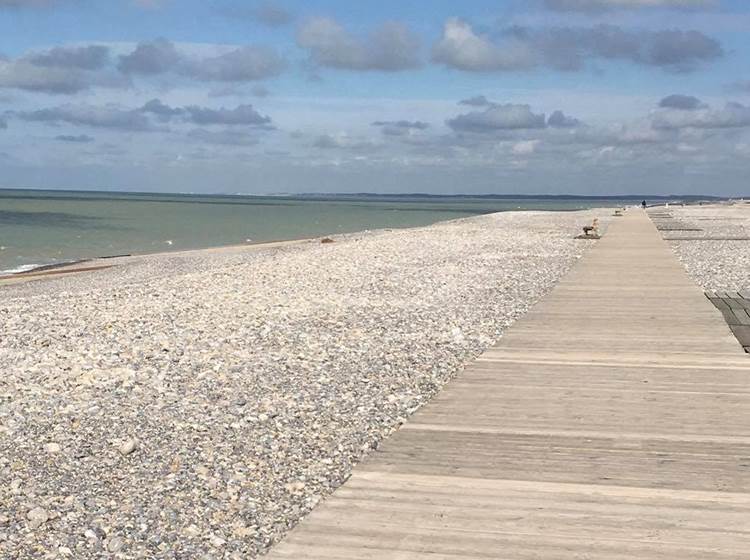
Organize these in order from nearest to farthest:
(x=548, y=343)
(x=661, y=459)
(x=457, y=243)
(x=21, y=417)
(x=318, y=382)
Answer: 1. (x=661, y=459)
2. (x=21, y=417)
3. (x=318, y=382)
4. (x=548, y=343)
5. (x=457, y=243)

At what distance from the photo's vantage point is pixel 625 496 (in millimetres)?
4965

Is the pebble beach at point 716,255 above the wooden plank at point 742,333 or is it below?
above

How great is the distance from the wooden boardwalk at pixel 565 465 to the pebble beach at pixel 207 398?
1.43ft

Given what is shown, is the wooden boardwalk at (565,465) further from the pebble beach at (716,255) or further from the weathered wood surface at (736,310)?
the pebble beach at (716,255)

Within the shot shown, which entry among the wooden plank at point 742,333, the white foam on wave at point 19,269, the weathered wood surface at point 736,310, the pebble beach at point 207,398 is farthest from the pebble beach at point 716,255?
the white foam on wave at point 19,269

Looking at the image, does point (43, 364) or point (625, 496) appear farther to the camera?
point (43, 364)

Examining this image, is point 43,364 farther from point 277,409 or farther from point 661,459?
point 661,459

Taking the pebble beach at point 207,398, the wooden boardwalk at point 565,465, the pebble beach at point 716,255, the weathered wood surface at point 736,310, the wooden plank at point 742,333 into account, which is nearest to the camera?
the wooden boardwalk at point 565,465

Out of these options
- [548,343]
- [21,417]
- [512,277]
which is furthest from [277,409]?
[512,277]

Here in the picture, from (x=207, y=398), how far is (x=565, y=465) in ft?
10.8

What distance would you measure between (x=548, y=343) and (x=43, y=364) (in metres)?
5.07

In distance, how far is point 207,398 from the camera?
7.68 meters

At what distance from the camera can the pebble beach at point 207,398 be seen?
16.5 ft

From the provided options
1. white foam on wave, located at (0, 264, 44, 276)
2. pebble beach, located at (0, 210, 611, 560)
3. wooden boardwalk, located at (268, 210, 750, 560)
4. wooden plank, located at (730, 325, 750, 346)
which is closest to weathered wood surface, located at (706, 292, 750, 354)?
wooden plank, located at (730, 325, 750, 346)
